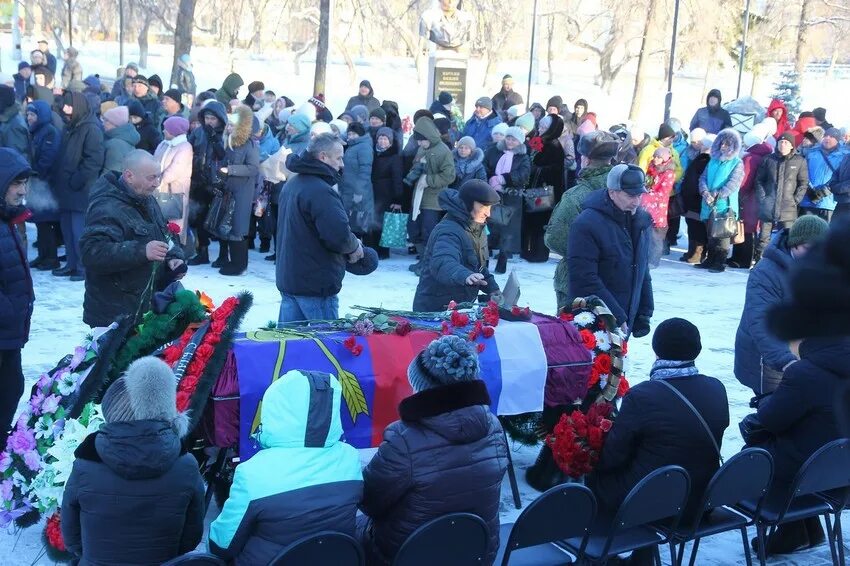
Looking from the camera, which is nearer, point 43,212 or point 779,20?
point 43,212

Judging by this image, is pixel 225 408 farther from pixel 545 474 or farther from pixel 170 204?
pixel 170 204

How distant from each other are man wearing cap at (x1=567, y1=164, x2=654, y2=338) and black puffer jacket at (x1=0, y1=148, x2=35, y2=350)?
3.11 metres

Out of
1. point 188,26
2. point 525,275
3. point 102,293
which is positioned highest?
point 188,26

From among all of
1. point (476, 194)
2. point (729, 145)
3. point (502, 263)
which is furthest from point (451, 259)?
point (729, 145)

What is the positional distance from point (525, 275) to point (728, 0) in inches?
951

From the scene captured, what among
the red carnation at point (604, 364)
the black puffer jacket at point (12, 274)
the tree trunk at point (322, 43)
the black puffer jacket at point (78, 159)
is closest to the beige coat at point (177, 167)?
the black puffer jacket at point (78, 159)

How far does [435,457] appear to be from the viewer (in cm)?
356

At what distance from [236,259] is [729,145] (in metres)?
5.89

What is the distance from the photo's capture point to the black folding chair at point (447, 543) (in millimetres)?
3318

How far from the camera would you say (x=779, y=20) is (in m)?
38.2

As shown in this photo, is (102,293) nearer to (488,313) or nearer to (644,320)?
(488,313)

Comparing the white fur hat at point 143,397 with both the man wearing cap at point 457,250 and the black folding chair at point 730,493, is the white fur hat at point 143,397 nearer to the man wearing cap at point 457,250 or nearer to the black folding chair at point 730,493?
the black folding chair at point 730,493

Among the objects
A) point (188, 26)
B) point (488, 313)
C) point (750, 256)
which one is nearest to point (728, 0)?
point (188, 26)

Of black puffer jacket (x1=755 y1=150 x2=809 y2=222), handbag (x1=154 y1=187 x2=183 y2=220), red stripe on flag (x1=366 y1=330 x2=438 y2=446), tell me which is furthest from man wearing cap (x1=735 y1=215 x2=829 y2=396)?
black puffer jacket (x1=755 y1=150 x2=809 y2=222)
